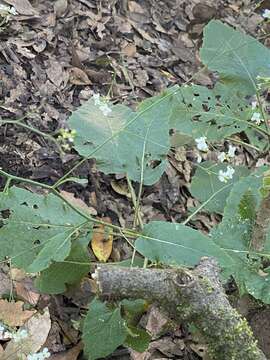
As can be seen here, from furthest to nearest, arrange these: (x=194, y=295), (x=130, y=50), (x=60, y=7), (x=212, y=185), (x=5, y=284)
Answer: (x=130, y=50)
(x=60, y=7)
(x=212, y=185)
(x=5, y=284)
(x=194, y=295)

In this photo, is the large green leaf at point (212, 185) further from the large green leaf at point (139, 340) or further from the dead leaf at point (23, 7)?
the dead leaf at point (23, 7)

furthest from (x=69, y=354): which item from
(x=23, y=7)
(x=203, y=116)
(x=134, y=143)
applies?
(x=23, y=7)

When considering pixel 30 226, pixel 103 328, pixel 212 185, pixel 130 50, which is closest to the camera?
pixel 103 328

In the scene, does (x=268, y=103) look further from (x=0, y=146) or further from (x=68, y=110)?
(x=0, y=146)

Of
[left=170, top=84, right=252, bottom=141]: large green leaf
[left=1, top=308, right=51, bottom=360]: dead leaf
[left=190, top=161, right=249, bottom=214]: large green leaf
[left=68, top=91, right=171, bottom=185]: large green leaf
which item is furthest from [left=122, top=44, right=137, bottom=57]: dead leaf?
[left=1, top=308, right=51, bottom=360]: dead leaf

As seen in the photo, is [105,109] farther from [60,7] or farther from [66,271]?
[60,7]

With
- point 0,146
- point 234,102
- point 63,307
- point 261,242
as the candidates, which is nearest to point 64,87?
point 0,146

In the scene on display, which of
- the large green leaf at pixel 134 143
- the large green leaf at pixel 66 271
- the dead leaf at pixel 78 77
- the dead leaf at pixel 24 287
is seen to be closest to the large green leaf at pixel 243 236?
the large green leaf at pixel 134 143

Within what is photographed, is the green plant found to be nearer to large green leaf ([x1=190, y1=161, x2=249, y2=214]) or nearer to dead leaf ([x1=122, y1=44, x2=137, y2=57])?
large green leaf ([x1=190, y1=161, x2=249, y2=214])
